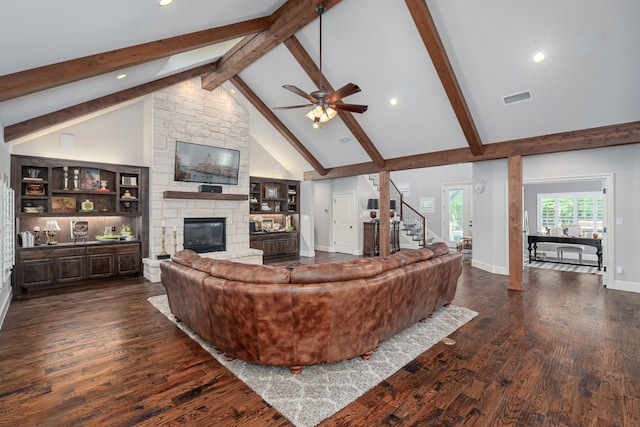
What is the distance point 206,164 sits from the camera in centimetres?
733

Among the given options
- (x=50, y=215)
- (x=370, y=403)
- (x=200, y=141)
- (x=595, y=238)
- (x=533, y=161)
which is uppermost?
(x=200, y=141)

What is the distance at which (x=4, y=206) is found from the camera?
4.19 meters

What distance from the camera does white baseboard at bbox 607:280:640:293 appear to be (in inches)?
209

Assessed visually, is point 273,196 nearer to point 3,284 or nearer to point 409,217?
point 409,217

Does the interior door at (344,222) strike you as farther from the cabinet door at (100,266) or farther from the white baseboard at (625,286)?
the cabinet door at (100,266)

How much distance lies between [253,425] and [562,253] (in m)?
10.2

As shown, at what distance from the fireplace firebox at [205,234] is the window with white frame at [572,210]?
9243mm

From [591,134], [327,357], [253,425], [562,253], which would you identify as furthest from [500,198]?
[253,425]

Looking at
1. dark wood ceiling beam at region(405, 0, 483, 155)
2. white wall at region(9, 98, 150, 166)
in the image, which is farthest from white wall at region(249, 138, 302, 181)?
dark wood ceiling beam at region(405, 0, 483, 155)

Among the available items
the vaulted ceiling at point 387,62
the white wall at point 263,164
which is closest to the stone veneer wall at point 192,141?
the vaulted ceiling at point 387,62

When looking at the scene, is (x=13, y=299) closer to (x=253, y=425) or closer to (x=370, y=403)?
(x=253, y=425)

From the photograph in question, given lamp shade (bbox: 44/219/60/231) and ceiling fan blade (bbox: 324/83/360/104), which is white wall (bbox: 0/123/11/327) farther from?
ceiling fan blade (bbox: 324/83/360/104)

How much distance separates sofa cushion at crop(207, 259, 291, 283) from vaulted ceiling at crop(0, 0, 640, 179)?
94.1 inches

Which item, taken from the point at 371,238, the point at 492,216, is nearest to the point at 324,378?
the point at 492,216
